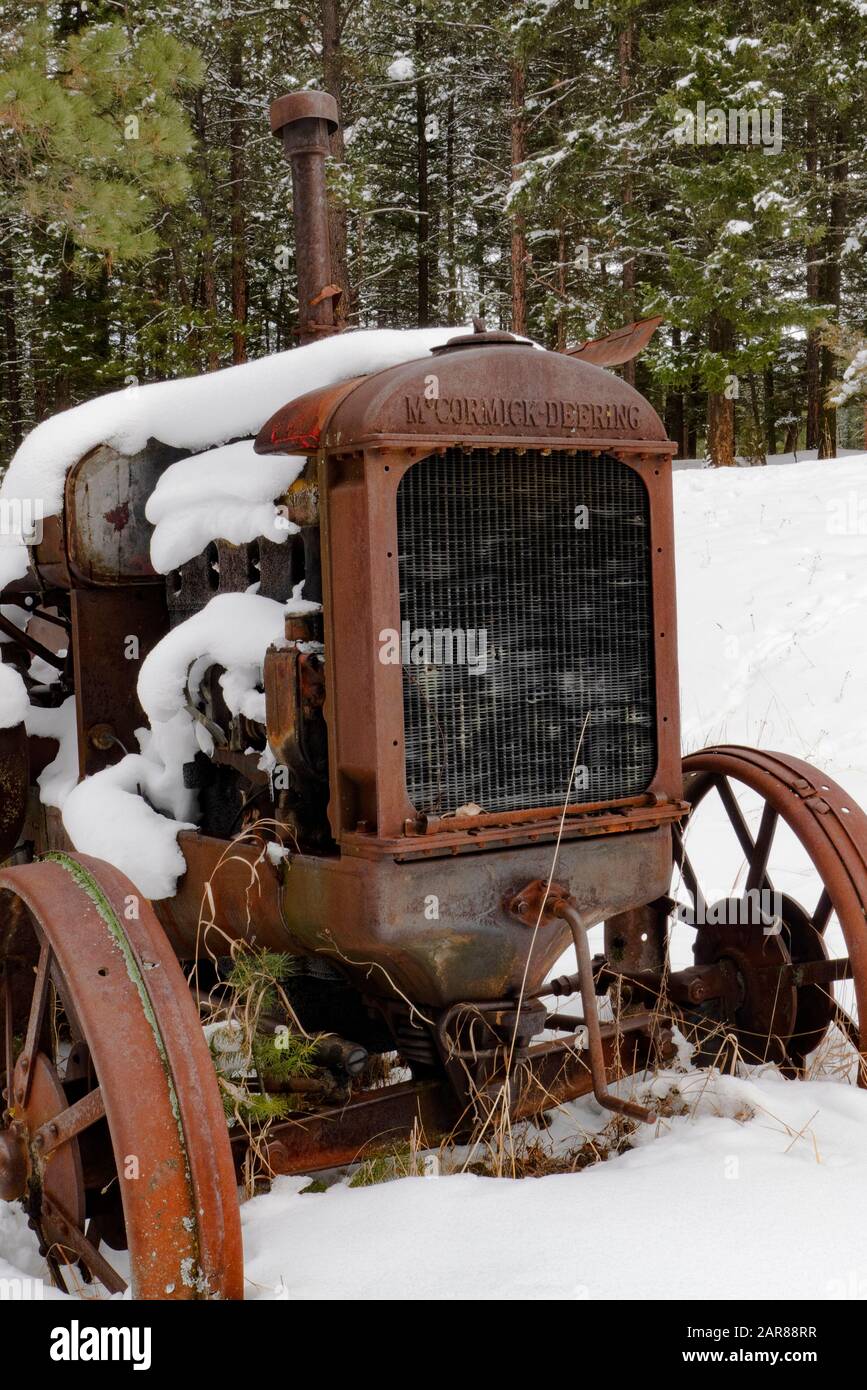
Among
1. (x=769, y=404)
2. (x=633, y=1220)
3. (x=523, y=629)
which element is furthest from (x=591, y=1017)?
(x=769, y=404)

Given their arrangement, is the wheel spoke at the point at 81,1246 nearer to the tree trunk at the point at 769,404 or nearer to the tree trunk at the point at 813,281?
the tree trunk at the point at 813,281

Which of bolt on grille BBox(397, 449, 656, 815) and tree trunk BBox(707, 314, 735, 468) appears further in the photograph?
tree trunk BBox(707, 314, 735, 468)

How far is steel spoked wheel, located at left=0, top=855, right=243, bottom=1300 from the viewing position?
2127mm

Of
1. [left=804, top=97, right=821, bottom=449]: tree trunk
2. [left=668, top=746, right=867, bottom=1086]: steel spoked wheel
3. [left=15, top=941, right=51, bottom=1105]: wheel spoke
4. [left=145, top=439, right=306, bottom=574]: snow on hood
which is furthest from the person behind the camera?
[left=804, top=97, right=821, bottom=449]: tree trunk

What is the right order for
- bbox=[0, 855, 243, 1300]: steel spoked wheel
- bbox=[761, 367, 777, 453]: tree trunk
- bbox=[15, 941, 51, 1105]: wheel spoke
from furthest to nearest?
bbox=[761, 367, 777, 453]: tree trunk
bbox=[15, 941, 51, 1105]: wheel spoke
bbox=[0, 855, 243, 1300]: steel spoked wheel

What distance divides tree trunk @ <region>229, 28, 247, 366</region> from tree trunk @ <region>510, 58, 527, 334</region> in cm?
396

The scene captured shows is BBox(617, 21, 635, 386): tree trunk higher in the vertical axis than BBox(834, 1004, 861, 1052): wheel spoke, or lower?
higher

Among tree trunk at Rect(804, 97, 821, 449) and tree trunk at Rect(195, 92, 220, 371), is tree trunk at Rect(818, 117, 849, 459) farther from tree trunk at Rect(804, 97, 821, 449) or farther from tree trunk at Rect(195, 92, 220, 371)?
tree trunk at Rect(195, 92, 220, 371)

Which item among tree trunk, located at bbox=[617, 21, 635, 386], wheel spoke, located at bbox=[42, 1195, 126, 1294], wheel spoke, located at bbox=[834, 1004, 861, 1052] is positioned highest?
tree trunk, located at bbox=[617, 21, 635, 386]

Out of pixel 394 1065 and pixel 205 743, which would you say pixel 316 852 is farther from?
pixel 394 1065

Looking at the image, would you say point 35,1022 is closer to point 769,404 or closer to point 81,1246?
point 81,1246

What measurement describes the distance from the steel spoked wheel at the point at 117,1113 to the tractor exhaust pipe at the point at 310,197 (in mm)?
1818

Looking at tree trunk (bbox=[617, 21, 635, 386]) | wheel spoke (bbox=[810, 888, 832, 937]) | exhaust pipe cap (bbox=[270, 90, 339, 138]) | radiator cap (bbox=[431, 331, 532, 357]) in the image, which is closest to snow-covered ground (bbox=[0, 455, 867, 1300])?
wheel spoke (bbox=[810, 888, 832, 937])

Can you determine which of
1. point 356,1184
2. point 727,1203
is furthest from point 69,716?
point 727,1203
